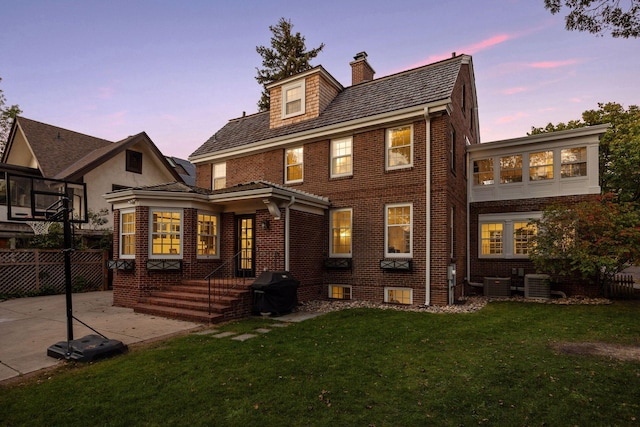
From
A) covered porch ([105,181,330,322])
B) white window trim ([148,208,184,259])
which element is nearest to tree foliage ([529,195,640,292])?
covered porch ([105,181,330,322])

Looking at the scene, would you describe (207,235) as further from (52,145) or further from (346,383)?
(52,145)

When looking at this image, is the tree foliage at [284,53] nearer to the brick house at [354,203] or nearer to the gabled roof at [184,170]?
the gabled roof at [184,170]

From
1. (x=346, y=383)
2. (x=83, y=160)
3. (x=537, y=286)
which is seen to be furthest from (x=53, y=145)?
(x=537, y=286)

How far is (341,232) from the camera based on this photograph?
39.9 ft

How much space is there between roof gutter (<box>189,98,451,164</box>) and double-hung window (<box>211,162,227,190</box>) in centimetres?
36

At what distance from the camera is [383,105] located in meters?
11.8

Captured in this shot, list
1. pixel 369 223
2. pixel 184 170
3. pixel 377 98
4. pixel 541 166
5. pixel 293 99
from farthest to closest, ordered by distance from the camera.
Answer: pixel 184 170 → pixel 293 99 → pixel 541 166 → pixel 377 98 → pixel 369 223

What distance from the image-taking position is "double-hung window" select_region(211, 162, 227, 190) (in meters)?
15.5

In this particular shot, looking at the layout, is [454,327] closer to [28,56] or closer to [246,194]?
[246,194]

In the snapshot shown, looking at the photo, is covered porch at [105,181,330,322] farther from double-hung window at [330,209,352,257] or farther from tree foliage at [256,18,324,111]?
tree foliage at [256,18,324,111]

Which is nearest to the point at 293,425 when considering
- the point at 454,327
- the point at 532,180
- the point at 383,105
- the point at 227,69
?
the point at 454,327

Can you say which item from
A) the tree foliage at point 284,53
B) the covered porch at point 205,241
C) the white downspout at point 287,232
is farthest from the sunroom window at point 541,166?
the tree foliage at point 284,53

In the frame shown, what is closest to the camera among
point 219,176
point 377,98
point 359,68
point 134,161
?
point 377,98

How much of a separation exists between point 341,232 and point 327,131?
3.73 meters
